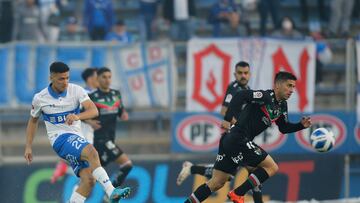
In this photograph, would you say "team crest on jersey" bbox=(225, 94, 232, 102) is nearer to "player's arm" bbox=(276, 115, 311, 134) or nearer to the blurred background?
"player's arm" bbox=(276, 115, 311, 134)

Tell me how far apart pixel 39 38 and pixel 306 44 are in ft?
18.5

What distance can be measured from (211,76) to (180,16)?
2.16m

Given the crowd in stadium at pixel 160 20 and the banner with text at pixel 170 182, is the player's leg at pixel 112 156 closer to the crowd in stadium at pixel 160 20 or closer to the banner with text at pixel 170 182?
the banner with text at pixel 170 182

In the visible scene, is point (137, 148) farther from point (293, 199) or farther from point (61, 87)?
point (61, 87)

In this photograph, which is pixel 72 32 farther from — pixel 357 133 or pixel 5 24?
pixel 357 133

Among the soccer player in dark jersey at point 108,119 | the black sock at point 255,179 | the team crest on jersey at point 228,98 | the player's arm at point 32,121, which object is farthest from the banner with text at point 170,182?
the black sock at point 255,179

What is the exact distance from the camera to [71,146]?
528 inches

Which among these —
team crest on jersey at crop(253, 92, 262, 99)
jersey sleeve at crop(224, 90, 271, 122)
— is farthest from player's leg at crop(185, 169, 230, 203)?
team crest on jersey at crop(253, 92, 262, 99)

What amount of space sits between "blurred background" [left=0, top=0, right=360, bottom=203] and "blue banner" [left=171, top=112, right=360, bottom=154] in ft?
0.07

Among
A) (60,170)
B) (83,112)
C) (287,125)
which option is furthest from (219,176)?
(60,170)

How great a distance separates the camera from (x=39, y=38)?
812 inches

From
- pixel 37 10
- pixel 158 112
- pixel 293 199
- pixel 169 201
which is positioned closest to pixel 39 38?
pixel 37 10

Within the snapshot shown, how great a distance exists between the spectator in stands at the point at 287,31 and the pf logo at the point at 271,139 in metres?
2.10

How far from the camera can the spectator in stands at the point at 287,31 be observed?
2025 centimetres
